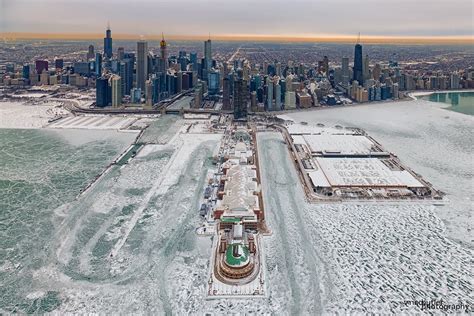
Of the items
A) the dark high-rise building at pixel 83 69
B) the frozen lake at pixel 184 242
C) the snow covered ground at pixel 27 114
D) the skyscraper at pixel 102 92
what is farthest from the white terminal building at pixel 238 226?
Answer: the dark high-rise building at pixel 83 69

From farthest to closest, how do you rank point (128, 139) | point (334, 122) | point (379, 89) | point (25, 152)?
point (379, 89) < point (334, 122) < point (128, 139) < point (25, 152)

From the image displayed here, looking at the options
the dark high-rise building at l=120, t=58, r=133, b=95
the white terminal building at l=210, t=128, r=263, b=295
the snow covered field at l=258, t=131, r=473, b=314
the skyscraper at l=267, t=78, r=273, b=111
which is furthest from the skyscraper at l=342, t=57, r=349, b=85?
the snow covered field at l=258, t=131, r=473, b=314

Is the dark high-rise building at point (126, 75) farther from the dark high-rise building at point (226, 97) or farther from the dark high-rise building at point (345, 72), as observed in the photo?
the dark high-rise building at point (345, 72)

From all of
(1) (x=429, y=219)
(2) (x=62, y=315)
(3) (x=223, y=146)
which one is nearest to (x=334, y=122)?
(3) (x=223, y=146)

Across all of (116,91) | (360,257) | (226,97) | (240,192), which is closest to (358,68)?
(226,97)

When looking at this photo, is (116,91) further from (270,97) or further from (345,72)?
(345,72)

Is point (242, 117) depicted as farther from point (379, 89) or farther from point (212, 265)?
point (212, 265)

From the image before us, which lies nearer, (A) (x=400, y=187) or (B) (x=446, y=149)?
(A) (x=400, y=187)
